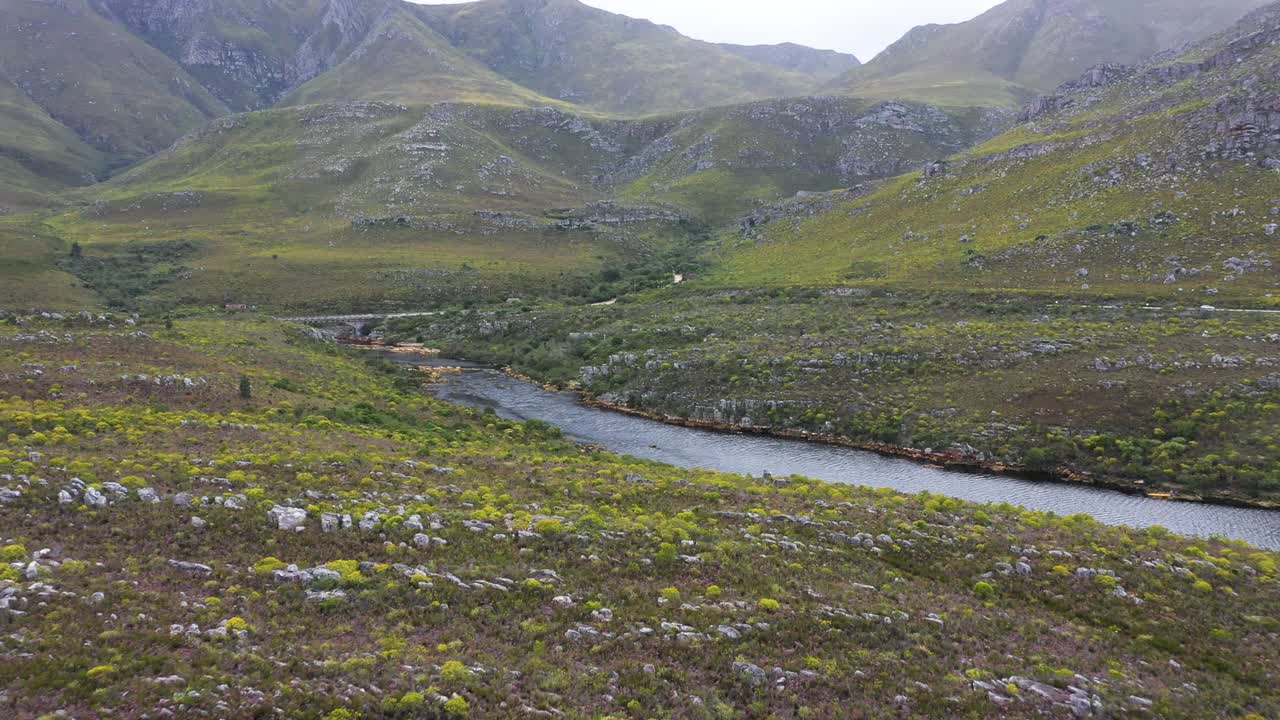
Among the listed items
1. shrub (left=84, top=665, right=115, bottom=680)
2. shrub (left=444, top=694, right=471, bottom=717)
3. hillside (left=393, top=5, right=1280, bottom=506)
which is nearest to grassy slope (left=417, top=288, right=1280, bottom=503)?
hillside (left=393, top=5, right=1280, bottom=506)

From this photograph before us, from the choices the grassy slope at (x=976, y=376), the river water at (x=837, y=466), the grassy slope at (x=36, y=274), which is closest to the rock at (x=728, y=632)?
the river water at (x=837, y=466)

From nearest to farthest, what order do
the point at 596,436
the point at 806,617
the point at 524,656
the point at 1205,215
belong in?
the point at 524,656 < the point at 806,617 < the point at 596,436 < the point at 1205,215

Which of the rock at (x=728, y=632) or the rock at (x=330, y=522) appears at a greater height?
the rock at (x=330, y=522)

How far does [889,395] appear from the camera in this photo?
68.7 meters

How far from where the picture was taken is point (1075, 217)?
110 metres

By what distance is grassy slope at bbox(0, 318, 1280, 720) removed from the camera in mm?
17578

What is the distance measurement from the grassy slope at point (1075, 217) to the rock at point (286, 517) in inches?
3942

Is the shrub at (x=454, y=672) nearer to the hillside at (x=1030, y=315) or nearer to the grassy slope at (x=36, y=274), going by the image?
the hillside at (x=1030, y=315)

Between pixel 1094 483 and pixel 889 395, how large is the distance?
2030 centimetres

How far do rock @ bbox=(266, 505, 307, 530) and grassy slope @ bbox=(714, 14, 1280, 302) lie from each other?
100m

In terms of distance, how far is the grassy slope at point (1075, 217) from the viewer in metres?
94.1

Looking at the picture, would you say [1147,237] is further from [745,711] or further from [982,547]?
Result: [745,711]

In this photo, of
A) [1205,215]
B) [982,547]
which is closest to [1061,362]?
[982,547]

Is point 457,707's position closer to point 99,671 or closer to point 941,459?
point 99,671
